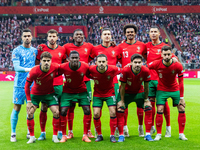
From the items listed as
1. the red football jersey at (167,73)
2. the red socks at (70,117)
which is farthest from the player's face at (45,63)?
the red football jersey at (167,73)

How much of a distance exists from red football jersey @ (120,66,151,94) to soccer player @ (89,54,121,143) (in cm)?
23

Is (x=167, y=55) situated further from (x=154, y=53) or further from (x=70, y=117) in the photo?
(x=70, y=117)

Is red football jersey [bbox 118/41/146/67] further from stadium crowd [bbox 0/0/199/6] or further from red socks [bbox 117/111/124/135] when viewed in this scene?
stadium crowd [bbox 0/0/199/6]

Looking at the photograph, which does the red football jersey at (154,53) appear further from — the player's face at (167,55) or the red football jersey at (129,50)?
the player's face at (167,55)

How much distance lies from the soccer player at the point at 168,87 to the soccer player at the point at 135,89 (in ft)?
0.85

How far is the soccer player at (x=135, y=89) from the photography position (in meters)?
5.65

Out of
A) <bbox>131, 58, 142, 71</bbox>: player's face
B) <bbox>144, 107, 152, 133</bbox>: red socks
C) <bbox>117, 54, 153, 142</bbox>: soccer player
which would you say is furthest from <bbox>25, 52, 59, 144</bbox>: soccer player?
<bbox>144, 107, 152, 133</bbox>: red socks

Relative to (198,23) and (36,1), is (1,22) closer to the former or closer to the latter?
(36,1)

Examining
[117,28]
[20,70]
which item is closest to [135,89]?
[20,70]

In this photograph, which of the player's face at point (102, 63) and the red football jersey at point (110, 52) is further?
the red football jersey at point (110, 52)

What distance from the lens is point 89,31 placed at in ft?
111

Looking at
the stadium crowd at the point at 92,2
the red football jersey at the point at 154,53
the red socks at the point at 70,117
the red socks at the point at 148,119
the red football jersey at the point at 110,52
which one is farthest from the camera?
the stadium crowd at the point at 92,2

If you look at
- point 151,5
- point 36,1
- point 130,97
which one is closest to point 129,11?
point 151,5

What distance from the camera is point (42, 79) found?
5574mm
